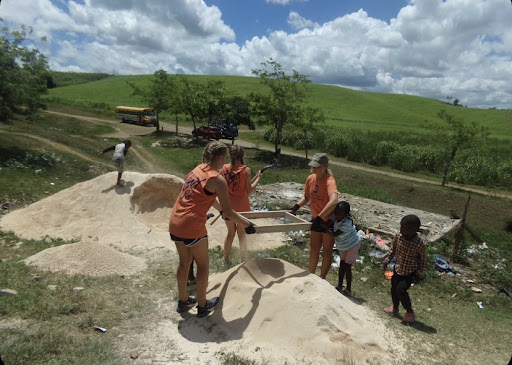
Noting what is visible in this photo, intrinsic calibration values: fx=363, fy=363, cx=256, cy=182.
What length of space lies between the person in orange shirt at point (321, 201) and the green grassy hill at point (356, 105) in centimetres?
4078

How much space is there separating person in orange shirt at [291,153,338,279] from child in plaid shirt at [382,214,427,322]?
3.12 ft

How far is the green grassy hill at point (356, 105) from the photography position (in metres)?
46.8

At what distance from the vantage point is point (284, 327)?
4.13 m

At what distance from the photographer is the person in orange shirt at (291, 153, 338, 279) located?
5.11 m

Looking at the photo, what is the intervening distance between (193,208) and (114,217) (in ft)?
15.3

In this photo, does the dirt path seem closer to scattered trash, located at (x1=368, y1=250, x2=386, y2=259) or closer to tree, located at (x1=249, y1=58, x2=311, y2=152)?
tree, located at (x1=249, y1=58, x2=311, y2=152)

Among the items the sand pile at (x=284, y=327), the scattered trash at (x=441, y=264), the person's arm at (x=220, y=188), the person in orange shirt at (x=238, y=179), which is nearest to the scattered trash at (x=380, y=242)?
the scattered trash at (x=441, y=264)

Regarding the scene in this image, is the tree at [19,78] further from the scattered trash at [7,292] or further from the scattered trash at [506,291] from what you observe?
the scattered trash at [506,291]

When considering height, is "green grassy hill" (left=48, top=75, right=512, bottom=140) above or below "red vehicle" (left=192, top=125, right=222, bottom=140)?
above

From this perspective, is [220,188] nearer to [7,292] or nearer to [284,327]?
[284,327]

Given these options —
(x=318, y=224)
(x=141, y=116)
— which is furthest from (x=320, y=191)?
(x=141, y=116)

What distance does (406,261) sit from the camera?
488 cm

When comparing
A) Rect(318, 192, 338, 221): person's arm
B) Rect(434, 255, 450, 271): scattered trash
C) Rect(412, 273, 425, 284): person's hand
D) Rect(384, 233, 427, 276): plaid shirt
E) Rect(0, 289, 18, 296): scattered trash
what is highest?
Rect(318, 192, 338, 221): person's arm

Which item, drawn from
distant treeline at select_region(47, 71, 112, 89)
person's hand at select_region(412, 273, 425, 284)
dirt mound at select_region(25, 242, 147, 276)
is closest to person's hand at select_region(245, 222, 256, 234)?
person's hand at select_region(412, 273, 425, 284)
